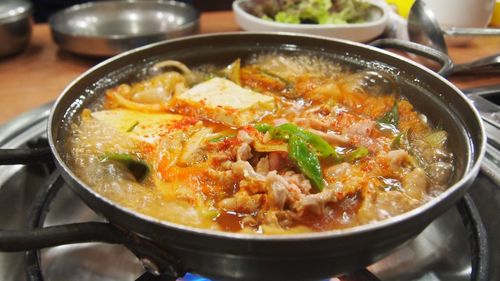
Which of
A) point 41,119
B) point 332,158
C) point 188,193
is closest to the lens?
point 188,193

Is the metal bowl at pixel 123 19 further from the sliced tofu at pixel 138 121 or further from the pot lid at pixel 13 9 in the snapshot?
the sliced tofu at pixel 138 121

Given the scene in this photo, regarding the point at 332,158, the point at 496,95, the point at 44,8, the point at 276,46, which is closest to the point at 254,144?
the point at 332,158

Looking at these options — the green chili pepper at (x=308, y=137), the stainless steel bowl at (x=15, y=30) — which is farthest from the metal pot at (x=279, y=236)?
the stainless steel bowl at (x=15, y=30)

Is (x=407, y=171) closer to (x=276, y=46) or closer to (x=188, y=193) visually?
(x=188, y=193)

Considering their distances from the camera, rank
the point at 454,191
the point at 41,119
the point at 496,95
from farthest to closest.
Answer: the point at 496,95
the point at 41,119
the point at 454,191

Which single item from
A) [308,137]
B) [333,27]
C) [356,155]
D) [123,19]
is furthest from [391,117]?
[123,19]
